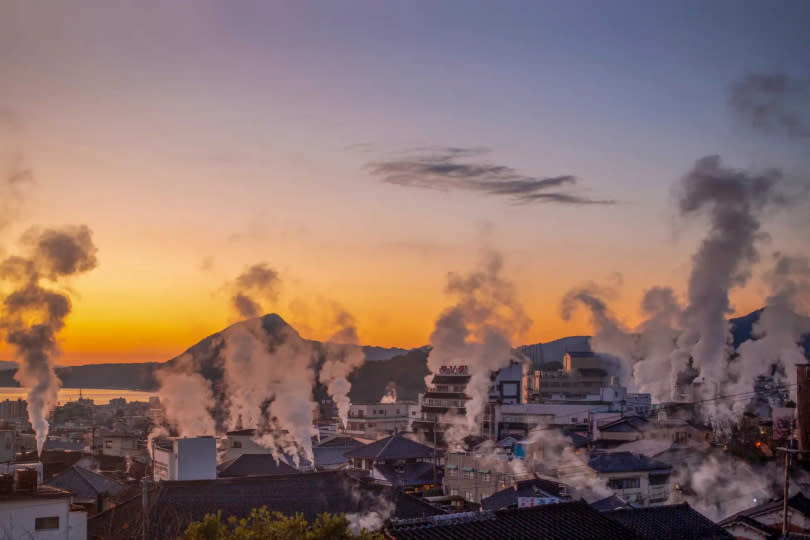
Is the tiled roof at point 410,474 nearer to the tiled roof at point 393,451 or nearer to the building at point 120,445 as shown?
the tiled roof at point 393,451

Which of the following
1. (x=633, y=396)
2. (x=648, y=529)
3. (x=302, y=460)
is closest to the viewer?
(x=648, y=529)

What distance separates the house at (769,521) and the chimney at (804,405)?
12.7ft

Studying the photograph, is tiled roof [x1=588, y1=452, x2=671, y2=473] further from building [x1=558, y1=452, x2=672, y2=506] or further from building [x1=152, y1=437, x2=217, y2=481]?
building [x1=152, y1=437, x2=217, y2=481]

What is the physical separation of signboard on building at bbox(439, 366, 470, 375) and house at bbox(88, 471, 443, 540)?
3929cm

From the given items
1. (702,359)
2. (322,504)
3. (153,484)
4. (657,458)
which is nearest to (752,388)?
(702,359)

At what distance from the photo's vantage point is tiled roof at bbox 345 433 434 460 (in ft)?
152

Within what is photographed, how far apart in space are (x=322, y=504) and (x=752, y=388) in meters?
45.5

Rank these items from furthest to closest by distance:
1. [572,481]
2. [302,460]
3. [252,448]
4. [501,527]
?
[302,460] → [252,448] → [572,481] → [501,527]

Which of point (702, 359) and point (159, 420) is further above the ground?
point (702, 359)

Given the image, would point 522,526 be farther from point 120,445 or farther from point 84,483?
point 120,445

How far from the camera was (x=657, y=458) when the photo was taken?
4259cm

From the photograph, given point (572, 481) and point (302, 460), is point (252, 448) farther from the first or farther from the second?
→ point (572, 481)

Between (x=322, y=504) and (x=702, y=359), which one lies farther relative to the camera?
(x=702, y=359)

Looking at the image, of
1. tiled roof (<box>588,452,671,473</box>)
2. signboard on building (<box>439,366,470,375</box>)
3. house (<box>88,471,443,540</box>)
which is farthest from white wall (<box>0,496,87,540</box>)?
→ signboard on building (<box>439,366,470,375</box>)
